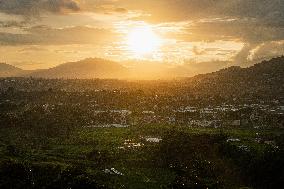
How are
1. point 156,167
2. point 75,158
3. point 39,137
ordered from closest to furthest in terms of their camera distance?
1. point 156,167
2. point 75,158
3. point 39,137

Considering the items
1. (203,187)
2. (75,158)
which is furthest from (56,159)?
(203,187)

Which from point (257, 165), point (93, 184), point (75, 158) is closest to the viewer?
point (93, 184)

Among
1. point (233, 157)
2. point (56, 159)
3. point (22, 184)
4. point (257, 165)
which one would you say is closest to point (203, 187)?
point (257, 165)

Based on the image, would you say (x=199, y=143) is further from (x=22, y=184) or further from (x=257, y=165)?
(x=22, y=184)

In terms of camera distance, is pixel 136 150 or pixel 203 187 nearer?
pixel 203 187

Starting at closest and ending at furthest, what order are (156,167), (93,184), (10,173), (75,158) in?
(93,184), (10,173), (156,167), (75,158)

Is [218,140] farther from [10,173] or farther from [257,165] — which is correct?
[10,173]
